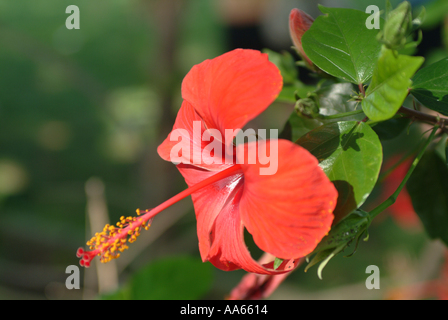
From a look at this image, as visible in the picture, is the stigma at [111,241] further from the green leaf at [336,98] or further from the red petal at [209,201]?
the green leaf at [336,98]

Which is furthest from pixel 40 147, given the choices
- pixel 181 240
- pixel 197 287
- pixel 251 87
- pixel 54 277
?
pixel 251 87

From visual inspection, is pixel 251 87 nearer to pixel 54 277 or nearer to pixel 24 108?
pixel 54 277

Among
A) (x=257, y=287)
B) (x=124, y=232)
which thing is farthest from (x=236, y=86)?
(x=257, y=287)

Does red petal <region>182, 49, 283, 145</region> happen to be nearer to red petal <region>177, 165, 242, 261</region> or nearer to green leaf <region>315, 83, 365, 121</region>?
red petal <region>177, 165, 242, 261</region>

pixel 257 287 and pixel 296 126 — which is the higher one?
pixel 296 126

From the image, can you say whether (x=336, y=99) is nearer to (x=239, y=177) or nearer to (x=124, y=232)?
(x=239, y=177)

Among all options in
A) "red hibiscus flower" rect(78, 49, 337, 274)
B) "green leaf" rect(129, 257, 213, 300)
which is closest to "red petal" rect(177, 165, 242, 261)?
"red hibiscus flower" rect(78, 49, 337, 274)
